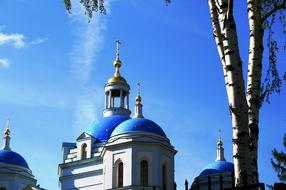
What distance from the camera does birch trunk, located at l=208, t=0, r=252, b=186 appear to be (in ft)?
27.3

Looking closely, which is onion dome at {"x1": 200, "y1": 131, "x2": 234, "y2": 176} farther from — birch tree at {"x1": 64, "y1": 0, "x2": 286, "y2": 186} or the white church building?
birch tree at {"x1": 64, "y1": 0, "x2": 286, "y2": 186}

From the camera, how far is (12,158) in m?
38.0

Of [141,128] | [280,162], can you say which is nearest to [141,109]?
[141,128]

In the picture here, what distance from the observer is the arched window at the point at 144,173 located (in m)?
31.5

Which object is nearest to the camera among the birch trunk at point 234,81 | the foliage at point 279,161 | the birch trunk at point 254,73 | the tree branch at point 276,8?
the birch trunk at point 234,81

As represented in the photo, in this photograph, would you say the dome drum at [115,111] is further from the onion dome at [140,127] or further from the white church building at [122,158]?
the onion dome at [140,127]

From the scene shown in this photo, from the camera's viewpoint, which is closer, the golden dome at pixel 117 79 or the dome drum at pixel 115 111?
the dome drum at pixel 115 111

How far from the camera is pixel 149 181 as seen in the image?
104 feet

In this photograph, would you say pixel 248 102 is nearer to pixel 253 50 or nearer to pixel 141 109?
pixel 253 50

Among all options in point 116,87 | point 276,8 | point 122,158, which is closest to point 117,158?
point 122,158

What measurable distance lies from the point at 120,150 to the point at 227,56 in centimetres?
2373

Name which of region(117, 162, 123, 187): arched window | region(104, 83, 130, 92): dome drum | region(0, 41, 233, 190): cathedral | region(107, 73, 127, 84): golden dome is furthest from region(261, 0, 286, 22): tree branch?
region(107, 73, 127, 84): golden dome

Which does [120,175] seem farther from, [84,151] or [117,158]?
[84,151]

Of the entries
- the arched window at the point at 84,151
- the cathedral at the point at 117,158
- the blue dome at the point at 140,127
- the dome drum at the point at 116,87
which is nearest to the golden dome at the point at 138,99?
the cathedral at the point at 117,158
